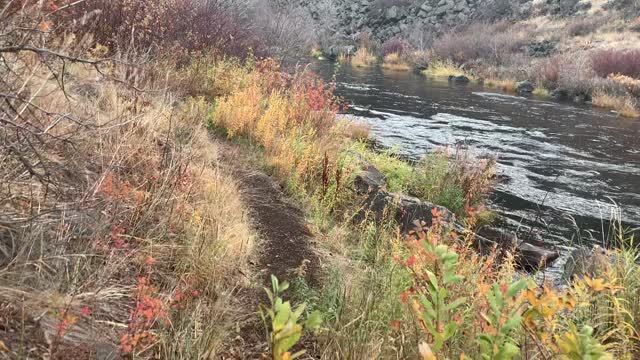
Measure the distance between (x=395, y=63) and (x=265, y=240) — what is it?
30.4 meters

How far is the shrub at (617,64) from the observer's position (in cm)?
2089

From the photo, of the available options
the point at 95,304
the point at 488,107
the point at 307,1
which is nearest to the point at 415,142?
the point at 488,107

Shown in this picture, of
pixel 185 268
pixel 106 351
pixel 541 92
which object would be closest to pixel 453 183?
pixel 185 268

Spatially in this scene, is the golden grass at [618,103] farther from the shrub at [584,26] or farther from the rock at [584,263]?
the shrub at [584,26]

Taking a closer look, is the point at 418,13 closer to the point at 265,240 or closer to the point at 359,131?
the point at 359,131

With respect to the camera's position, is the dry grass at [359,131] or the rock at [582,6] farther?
the rock at [582,6]

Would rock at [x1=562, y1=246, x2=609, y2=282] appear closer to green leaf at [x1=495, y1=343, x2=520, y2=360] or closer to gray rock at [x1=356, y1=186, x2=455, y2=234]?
gray rock at [x1=356, y1=186, x2=455, y2=234]

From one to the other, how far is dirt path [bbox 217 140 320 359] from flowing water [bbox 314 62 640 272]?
6.26 feet

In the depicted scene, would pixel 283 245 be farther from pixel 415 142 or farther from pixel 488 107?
pixel 488 107

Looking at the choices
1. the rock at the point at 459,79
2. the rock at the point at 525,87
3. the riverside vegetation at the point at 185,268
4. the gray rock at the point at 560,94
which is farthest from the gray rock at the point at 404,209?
the rock at the point at 459,79

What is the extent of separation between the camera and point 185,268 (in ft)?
10.4

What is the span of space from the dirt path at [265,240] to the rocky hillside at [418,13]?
3333cm

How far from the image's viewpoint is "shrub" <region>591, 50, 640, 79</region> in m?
20.9

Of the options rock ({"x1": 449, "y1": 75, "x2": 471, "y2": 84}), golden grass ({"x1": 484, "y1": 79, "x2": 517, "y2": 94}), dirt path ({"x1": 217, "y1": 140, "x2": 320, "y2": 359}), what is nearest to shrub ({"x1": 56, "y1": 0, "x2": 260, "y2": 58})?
dirt path ({"x1": 217, "y1": 140, "x2": 320, "y2": 359})
